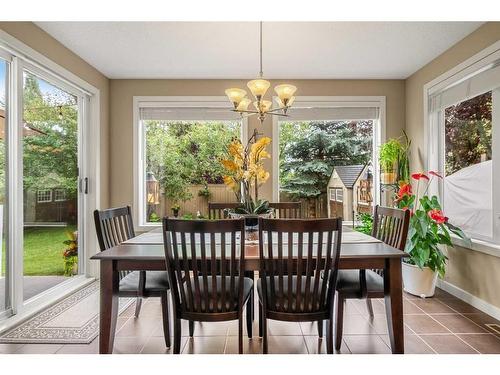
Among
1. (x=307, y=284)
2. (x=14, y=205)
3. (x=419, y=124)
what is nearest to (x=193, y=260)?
(x=307, y=284)

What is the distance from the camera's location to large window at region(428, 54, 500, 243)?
117 inches

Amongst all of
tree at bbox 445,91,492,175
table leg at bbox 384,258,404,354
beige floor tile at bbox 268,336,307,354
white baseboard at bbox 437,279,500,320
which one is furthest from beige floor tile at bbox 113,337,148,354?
tree at bbox 445,91,492,175

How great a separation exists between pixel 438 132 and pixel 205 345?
327cm

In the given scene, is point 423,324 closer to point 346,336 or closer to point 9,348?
point 346,336

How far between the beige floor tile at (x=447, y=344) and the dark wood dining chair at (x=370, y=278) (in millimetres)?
558

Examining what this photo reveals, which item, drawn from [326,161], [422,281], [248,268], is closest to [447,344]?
[422,281]

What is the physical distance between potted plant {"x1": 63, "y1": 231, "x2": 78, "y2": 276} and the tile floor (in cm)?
109

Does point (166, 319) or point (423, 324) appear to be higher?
point (166, 319)

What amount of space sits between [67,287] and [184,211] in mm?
1586

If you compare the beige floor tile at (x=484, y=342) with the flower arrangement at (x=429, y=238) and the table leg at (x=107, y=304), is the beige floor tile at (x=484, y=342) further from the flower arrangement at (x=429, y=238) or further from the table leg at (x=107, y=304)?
the table leg at (x=107, y=304)

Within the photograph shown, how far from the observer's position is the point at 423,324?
2705 millimetres

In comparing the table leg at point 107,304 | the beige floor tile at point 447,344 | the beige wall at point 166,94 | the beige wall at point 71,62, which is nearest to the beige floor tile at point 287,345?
the beige floor tile at point 447,344

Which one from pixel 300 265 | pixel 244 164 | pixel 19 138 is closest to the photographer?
pixel 300 265

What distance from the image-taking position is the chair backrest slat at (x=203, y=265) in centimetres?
174
